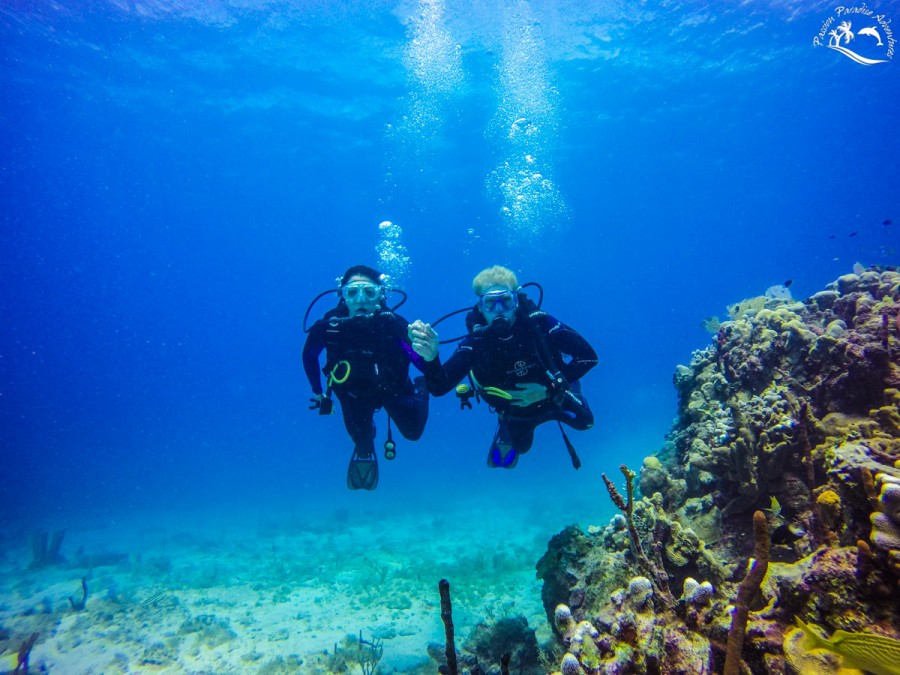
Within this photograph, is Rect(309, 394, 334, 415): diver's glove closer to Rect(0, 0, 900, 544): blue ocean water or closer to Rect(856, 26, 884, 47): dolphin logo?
Rect(0, 0, 900, 544): blue ocean water

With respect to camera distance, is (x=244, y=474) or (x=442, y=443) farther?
(x=442, y=443)

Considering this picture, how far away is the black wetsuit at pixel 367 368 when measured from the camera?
720cm

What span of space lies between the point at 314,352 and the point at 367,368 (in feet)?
4.23

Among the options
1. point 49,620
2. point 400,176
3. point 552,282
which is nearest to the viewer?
point 49,620

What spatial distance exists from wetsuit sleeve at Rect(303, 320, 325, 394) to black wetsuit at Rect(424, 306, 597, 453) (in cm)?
229

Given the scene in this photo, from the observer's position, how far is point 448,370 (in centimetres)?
663

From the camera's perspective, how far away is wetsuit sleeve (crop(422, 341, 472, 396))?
20.6ft

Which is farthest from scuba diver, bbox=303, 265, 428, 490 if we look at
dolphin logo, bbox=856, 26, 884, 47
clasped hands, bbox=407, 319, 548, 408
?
dolphin logo, bbox=856, 26, 884, 47

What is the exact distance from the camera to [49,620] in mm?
10703

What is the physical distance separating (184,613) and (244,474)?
7166cm

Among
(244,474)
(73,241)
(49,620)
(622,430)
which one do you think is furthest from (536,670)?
(73,241)

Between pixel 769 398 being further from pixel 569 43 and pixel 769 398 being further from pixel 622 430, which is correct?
pixel 622 430

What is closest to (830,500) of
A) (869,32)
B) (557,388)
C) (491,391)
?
(557,388)

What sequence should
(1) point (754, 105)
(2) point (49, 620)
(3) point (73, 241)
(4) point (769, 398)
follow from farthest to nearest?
(3) point (73, 241) < (1) point (754, 105) < (2) point (49, 620) < (4) point (769, 398)
